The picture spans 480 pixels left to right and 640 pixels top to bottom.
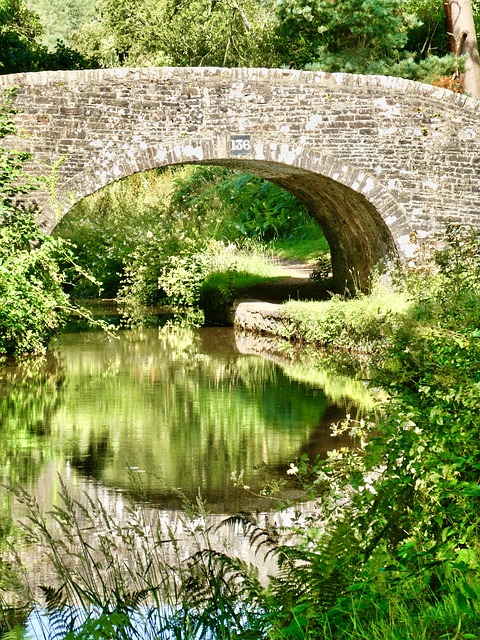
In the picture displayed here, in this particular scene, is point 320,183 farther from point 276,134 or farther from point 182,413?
point 182,413

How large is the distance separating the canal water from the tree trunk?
8001 millimetres

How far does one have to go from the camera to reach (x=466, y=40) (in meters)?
20.2

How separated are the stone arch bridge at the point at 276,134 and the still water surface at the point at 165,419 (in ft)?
7.27

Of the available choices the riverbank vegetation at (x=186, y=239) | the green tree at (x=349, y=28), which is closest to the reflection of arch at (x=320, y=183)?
the riverbank vegetation at (x=186, y=239)

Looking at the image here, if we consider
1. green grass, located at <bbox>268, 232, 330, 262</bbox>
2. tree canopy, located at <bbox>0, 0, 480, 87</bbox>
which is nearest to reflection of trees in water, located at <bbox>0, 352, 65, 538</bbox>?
tree canopy, located at <bbox>0, 0, 480, 87</bbox>

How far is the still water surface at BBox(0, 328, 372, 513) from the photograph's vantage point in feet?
24.0

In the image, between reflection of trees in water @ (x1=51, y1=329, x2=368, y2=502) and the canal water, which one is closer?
the canal water

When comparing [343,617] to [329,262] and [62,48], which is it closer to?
[329,262]

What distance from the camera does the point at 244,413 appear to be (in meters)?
9.81

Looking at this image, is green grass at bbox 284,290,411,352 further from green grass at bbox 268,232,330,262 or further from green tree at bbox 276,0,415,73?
green grass at bbox 268,232,330,262

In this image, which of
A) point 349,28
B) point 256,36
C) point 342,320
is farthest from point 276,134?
point 256,36

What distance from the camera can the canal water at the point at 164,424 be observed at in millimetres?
6777

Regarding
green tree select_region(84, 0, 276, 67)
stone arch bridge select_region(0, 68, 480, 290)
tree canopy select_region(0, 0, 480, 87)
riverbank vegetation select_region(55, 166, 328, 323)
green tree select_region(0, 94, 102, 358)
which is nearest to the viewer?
green tree select_region(0, 94, 102, 358)

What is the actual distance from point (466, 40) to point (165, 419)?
1307 centimetres
